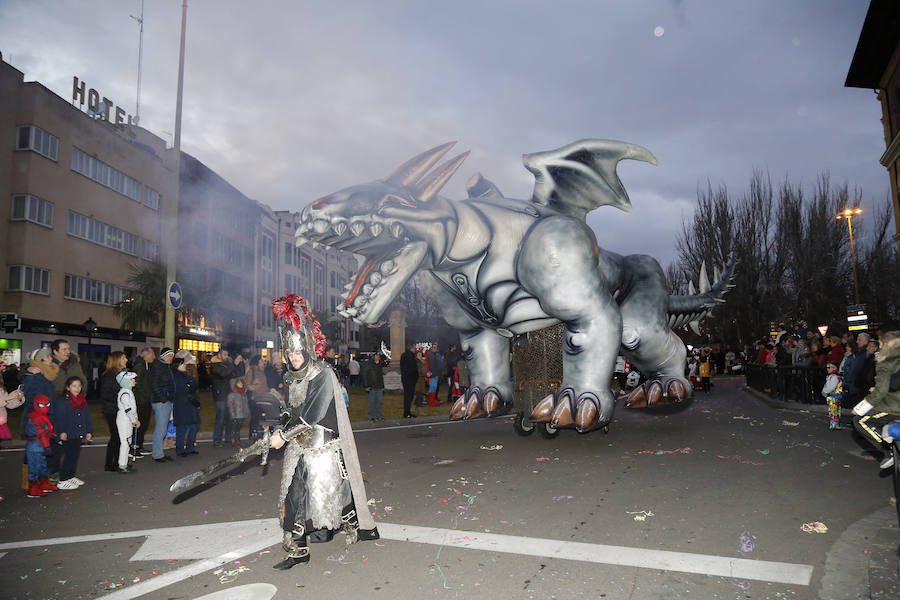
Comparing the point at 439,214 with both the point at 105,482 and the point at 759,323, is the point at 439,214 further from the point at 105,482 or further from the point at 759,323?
the point at 759,323

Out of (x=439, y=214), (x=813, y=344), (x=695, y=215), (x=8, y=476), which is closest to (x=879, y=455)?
(x=439, y=214)

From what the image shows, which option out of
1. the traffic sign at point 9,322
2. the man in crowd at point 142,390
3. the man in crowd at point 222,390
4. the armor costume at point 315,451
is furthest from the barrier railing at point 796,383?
the traffic sign at point 9,322

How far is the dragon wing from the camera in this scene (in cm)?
588

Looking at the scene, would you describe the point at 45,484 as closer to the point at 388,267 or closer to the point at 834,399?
the point at 388,267

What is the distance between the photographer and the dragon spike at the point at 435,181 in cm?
549

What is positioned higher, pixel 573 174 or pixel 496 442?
pixel 573 174

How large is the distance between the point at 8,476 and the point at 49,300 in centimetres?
1782

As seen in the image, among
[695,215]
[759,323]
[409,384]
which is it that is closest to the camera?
[409,384]

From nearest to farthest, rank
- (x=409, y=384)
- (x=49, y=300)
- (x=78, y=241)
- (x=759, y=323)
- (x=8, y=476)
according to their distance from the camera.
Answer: (x=8, y=476), (x=409, y=384), (x=49, y=300), (x=78, y=241), (x=759, y=323)

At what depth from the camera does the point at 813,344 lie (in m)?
11.7

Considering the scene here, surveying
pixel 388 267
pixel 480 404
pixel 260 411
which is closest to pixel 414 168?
pixel 388 267

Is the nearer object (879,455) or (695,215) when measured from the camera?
(879,455)

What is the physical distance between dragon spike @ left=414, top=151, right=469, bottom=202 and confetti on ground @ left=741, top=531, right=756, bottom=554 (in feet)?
11.4

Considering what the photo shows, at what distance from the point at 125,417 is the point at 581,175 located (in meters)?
5.43
